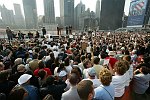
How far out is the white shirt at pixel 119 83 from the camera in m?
4.40

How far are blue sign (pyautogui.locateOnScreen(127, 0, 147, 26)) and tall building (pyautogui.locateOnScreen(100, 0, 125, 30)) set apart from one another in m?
61.7

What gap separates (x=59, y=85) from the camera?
14.5 ft

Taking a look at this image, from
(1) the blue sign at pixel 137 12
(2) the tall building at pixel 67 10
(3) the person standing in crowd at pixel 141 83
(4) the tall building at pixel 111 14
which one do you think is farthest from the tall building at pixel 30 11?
(3) the person standing in crowd at pixel 141 83

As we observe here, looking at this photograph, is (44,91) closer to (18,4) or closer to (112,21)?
(112,21)

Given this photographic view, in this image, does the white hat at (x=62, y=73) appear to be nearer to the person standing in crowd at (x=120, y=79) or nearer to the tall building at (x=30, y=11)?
the person standing in crowd at (x=120, y=79)

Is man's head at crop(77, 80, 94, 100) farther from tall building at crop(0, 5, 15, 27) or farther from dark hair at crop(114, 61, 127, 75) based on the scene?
tall building at crop(0, 5, 15, 27)

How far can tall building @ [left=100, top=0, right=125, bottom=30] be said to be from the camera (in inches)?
4432

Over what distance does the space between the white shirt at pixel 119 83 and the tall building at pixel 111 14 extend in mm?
112544

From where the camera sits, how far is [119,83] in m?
4.43

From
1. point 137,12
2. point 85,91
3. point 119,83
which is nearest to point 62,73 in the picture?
point 119,83

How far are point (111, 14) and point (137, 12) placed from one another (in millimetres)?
67018

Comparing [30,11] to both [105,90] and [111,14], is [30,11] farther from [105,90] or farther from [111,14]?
[105,90]

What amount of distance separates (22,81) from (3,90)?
0.56 m

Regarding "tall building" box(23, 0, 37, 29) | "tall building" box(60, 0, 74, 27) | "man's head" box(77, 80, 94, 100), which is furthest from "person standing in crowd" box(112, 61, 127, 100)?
"tall building" box(60, 0, 74, 27)
